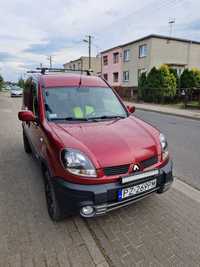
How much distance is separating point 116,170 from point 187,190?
75.8 inches

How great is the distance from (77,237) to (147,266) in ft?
2.78

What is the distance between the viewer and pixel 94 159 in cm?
235

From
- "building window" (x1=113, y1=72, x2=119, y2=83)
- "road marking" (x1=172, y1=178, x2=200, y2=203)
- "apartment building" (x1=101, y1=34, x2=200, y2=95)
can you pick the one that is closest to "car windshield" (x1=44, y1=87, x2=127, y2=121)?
"road marking" (x1=172, y1=178, x2=200, y2=203)

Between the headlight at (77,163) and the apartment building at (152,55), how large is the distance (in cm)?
2547

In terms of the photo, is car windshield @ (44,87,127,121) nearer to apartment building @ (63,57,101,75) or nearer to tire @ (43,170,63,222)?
tire @ (43,170,63,222)

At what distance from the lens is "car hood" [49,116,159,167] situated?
2.40 meters

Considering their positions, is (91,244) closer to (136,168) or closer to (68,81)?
(136,168)

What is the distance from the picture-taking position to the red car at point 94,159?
234cm

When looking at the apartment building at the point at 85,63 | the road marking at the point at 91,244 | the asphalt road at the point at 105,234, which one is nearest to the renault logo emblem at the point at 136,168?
the asphalt road at the point at 105,234

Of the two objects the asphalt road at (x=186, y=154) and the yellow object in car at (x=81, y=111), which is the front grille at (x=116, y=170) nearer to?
the yellow object in car at (x=81, y=111)

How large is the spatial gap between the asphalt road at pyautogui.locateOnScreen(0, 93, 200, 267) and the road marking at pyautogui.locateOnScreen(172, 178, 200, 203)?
2 cm

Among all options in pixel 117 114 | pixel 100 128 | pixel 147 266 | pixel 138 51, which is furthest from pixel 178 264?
pixel 138 51

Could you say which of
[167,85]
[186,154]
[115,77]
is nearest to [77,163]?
[186,154]

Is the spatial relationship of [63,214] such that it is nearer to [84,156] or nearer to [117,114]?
[84,156]
